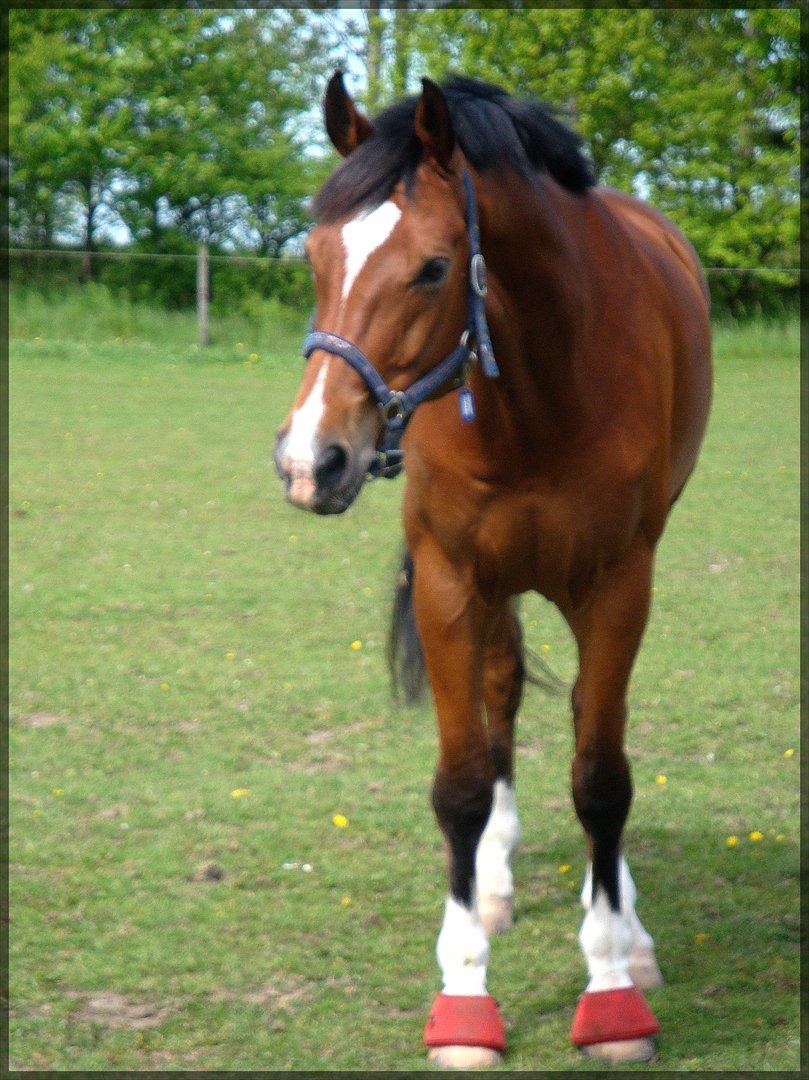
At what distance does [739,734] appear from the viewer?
5156 mm

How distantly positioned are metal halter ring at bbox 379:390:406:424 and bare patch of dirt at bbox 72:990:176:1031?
1642 mm

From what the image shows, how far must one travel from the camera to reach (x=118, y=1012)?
3162 millimetres

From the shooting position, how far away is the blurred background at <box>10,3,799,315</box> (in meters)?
24.4

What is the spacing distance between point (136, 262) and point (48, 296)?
2.46 m

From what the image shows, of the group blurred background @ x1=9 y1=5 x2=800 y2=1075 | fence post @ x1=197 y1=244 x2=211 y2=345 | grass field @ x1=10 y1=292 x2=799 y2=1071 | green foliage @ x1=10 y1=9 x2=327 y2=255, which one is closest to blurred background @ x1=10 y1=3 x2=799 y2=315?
green foliage @ x1=10 y1=9 x2=327 y2=255

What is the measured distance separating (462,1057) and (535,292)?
5.71ft

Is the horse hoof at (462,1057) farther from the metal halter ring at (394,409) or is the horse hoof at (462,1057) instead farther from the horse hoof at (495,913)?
the metal halter ring at (394,409)

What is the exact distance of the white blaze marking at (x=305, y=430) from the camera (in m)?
2.23

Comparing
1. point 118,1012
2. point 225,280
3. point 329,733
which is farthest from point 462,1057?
point 225,280

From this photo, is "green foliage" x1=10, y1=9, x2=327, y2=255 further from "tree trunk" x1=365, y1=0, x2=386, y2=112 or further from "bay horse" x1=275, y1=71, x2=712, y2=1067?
"bay horse" x1=275, y1=71, x2=712, y2=1067

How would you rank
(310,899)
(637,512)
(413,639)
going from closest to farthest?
(637,512), (310,899), (413,639)

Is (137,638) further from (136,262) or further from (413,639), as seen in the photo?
(136,262)

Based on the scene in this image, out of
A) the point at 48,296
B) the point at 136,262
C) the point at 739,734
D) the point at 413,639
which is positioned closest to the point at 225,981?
the point at 413,639

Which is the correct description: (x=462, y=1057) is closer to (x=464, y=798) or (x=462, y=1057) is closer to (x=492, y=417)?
(x=464, y=798)
